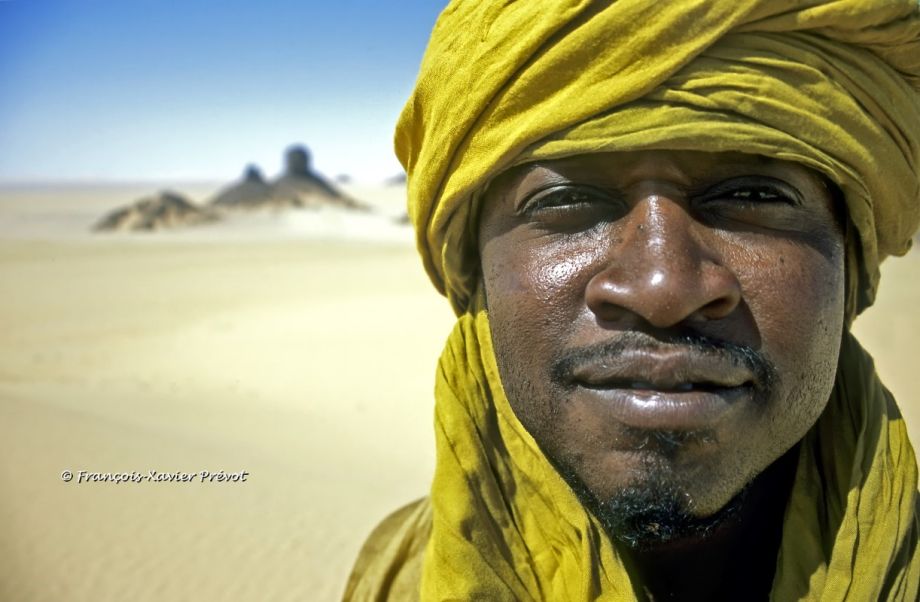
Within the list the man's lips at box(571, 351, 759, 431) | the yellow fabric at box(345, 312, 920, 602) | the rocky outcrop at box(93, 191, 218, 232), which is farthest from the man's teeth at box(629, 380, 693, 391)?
the rocky outcrop at box(93, 191, 218, 232)

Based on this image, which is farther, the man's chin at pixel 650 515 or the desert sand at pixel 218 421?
the desert sand at pixel 218 421

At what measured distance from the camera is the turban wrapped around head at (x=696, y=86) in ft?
4.14

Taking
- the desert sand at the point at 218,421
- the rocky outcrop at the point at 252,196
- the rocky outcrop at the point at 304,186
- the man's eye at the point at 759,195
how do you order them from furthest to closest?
the rocky outcrop at the point at 304,186
the rocky outcrop at the point at 252,196
the desert sand at the point at 218,421
the man's eye at the point at 759,195

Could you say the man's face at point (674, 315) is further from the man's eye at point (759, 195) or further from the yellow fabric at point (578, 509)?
the yellow fabric at point (578, 509)

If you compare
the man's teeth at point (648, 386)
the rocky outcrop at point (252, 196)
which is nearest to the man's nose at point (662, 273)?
the man's teeth at point (648, 386)

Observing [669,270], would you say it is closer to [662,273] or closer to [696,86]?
[662,273]

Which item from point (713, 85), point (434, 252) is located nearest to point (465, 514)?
point (434, 252)

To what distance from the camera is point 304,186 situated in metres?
48.2

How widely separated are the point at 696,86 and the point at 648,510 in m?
0.81

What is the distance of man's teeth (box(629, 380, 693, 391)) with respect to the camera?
1231 millimetres

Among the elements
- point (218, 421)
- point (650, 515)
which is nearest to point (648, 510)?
point (650, 515)

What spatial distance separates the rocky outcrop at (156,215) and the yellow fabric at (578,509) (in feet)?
115

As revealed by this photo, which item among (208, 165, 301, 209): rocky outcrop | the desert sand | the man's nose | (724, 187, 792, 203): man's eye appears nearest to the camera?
the man's nose

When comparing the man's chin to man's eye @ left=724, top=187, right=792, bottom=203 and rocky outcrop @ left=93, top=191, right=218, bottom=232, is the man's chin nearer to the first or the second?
man's eye @ left=724, top=187, right=792, bottom=203
